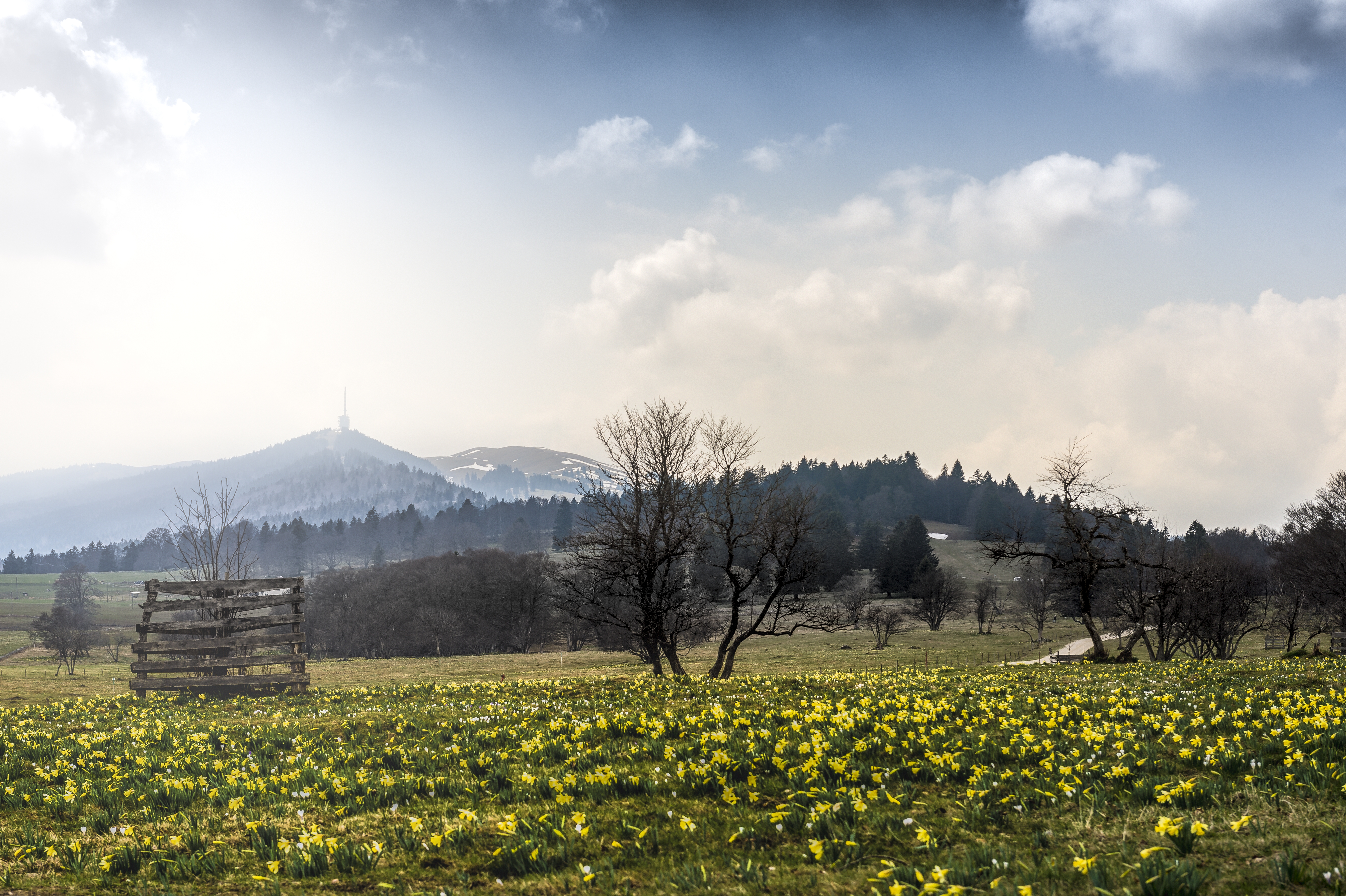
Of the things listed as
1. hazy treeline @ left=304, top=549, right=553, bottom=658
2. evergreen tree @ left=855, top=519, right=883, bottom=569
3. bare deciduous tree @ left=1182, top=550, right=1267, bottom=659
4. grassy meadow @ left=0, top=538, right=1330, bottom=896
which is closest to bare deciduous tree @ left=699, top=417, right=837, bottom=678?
grassy meadow @ left=0, top=538, right=1330, bottom=896

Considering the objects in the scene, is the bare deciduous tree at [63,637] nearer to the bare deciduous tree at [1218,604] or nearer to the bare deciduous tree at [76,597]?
the bare deciduous tree at [76,597]

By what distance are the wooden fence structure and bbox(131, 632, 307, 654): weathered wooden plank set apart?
0.11 ft

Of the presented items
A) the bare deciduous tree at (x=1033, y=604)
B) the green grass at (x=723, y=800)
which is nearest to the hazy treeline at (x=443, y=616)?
the bare deciduous tree at (x=1033, y=604)

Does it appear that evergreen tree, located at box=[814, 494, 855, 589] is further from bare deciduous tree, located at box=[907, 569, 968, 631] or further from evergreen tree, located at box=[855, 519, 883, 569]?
bare deciduous tree, located at box=[907, 569, 968, 631]

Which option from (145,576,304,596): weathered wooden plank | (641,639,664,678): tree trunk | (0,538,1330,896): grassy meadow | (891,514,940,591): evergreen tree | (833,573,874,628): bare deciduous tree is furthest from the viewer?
(891,514,940,591): evergreen tree

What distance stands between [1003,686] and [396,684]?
70.5ft

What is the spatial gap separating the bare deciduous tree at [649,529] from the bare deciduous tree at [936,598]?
80037 millimetres

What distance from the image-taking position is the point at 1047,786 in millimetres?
6945

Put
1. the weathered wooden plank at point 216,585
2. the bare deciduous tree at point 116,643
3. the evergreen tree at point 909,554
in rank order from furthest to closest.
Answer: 1. the evergreen tree at point 909,554
2. the bare deciduous tree at point 116,643
3. the weathered wooden plank at point 216,585

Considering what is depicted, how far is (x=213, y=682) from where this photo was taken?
22.2 meters

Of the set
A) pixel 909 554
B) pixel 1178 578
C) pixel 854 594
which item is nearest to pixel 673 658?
pixel 1178 578

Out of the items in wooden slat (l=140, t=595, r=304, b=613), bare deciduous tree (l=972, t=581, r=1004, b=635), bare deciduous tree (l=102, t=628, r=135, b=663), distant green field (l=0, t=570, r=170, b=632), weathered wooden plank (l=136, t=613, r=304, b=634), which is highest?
wooden slat (l=140, t=595, r=304, b=613)

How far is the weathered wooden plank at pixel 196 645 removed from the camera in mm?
21688

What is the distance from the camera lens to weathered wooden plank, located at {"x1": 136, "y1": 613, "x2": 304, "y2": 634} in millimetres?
21953
